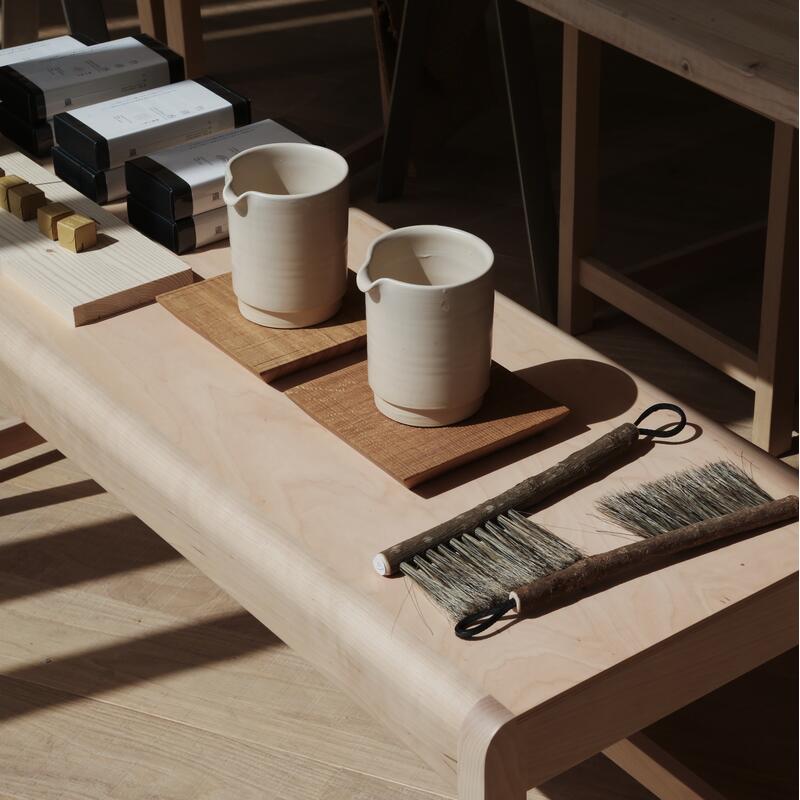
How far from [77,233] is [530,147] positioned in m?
1.03

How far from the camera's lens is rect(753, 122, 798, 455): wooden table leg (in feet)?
5.29

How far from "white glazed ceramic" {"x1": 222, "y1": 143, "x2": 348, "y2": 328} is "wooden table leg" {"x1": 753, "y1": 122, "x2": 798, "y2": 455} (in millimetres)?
742

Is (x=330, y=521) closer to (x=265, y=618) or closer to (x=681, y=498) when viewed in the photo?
(x=265, y=618)

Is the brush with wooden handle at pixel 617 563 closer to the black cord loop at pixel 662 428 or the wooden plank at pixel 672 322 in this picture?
the black cord loop at pixel 662 428

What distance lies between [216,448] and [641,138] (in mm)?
1984

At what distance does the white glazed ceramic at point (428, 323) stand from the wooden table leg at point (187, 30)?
4.81ft

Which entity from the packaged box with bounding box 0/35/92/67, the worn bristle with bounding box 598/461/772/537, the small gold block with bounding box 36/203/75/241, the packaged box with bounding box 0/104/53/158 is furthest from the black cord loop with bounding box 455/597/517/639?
the packaged box with bounding box 0/35/92/67

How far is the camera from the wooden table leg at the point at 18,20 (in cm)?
207

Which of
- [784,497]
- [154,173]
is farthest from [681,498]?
[154,173]

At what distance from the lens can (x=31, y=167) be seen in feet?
4.39

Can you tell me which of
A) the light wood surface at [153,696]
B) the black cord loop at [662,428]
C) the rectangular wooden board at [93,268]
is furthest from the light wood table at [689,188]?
the light wood surface at [153,696]

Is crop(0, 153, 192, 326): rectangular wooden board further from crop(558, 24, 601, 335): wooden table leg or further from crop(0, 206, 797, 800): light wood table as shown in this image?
crop(558, 24, 601, 335): wooden table leg

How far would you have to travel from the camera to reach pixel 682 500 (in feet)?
2.87

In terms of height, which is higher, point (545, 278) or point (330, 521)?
point (330, 521)
